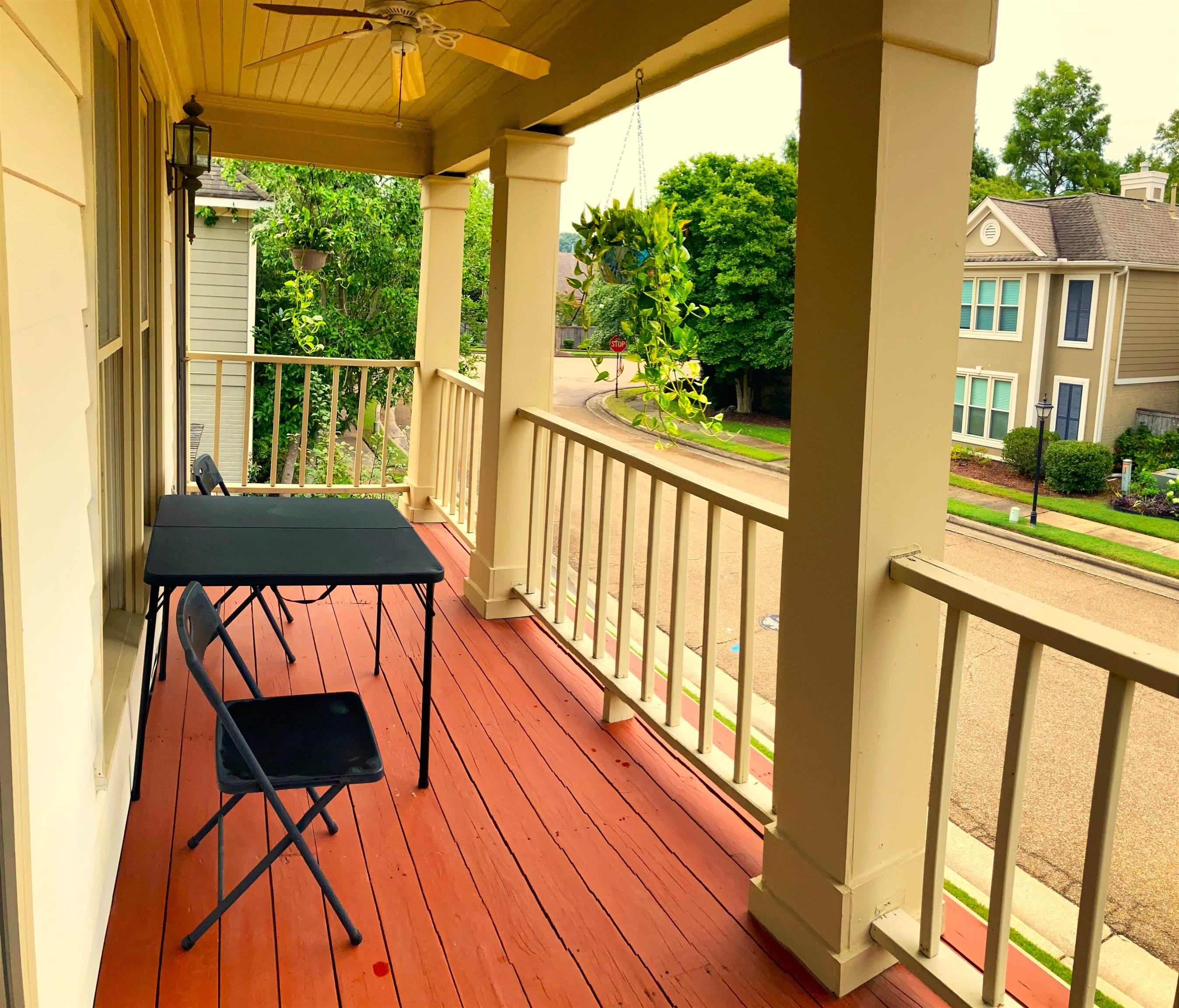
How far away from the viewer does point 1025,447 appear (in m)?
1.59

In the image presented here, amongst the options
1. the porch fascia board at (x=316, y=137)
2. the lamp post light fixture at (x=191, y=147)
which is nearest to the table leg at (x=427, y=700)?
the lamp post light fixture at (x=191, y=147)

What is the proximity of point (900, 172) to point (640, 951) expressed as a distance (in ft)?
5.85

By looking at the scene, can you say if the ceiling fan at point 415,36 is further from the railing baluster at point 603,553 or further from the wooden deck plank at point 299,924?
the wooden deck plank at point 299,924

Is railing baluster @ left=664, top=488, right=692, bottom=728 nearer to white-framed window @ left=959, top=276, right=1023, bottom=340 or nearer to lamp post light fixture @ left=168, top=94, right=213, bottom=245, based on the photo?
white-framed window @ left=959, top=276, right=1023, bottom=340

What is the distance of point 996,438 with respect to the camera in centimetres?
182

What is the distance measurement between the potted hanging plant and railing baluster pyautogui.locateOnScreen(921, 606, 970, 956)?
8863mm

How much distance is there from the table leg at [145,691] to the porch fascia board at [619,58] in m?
2.16

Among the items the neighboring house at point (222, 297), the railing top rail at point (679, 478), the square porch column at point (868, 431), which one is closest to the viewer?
the square porch column at point (868, 431)

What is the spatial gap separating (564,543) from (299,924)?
2.02 metres

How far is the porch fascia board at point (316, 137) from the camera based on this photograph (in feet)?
18.2

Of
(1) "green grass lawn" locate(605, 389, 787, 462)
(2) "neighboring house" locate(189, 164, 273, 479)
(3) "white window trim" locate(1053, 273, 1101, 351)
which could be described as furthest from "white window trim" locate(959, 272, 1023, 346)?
(2) "neighboring house" locate(189, 164, 273, 479)

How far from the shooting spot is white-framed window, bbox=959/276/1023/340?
5.96 feet

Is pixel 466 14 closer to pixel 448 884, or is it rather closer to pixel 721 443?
pixel 721 443

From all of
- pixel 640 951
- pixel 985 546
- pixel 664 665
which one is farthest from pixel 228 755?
pixel 664 665
